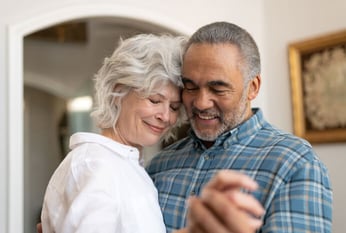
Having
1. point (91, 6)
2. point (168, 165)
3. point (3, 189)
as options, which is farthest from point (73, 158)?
point (91, 6)

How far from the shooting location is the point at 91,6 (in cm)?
283

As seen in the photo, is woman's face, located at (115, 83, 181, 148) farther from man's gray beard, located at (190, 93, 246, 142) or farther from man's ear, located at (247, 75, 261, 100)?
man's ear, located at (247, 75, 261, 100)

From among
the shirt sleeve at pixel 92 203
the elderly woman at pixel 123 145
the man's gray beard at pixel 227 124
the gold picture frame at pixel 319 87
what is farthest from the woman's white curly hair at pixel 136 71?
the gold picture frame at pixel 319 87

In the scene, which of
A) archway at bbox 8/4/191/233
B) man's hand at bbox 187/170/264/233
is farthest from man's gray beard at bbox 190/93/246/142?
archway at bbox 8/4/191/233

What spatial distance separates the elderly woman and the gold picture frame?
1480mm

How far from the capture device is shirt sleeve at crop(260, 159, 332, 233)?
1.25 metres

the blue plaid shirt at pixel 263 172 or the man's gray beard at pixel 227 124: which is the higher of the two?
the man's gray beard at pixel 227 124

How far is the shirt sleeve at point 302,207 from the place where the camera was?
1.25m

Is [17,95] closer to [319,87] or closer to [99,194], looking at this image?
[99,194]

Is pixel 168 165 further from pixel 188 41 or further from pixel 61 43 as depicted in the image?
pixel 61 43

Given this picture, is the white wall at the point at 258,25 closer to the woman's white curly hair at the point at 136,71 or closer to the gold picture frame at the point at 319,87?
the gold picture frame at the point at 319,87

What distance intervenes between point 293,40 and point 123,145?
6.49ft

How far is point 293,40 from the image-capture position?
3182 mm

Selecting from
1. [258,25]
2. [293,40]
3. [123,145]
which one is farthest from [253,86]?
[258,25]
